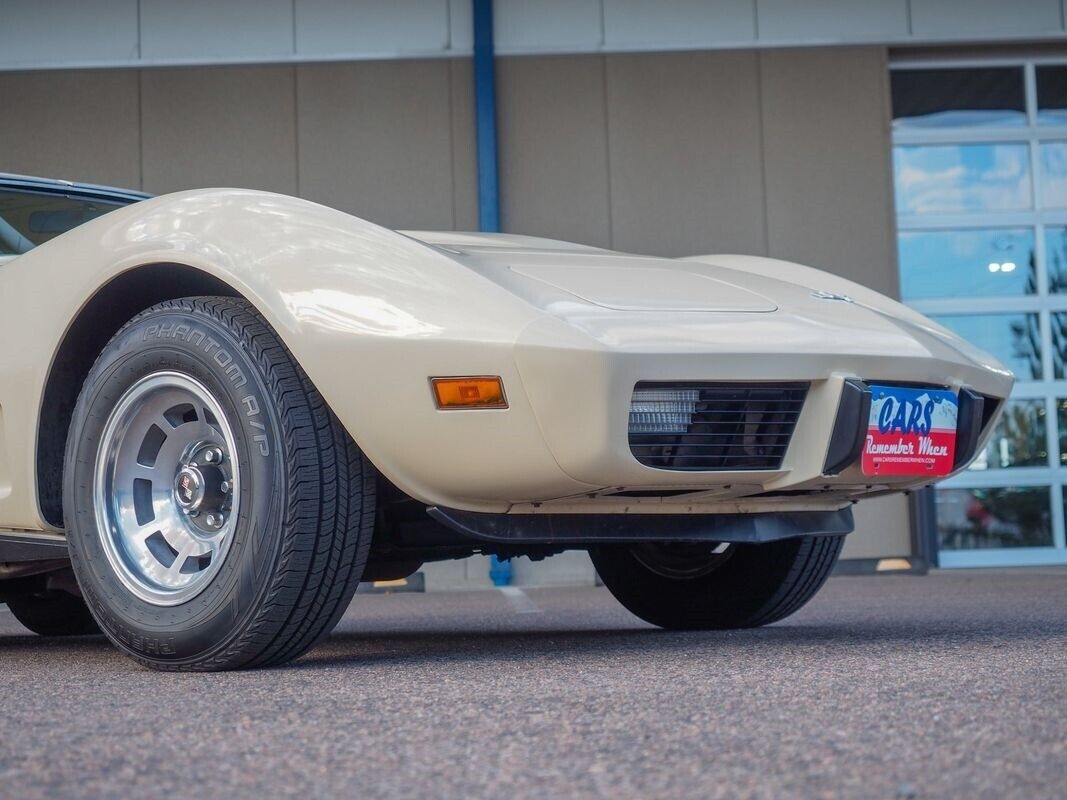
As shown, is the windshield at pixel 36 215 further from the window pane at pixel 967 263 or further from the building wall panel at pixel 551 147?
the window pane at pixel 967 263

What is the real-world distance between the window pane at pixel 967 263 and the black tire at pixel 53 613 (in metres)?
6.68

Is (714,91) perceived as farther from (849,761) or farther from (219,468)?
(849,761)

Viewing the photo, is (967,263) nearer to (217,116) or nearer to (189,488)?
(217,116)

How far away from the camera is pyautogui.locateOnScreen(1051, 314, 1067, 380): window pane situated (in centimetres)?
935

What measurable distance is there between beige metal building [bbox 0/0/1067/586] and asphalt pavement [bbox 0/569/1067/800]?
21.1ft

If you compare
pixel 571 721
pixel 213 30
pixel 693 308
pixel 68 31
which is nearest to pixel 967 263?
pixel 213 30

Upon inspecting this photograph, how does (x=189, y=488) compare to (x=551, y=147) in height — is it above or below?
below

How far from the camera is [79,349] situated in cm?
282

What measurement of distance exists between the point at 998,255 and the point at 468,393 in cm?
789

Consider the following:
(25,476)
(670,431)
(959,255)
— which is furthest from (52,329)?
(959,255)

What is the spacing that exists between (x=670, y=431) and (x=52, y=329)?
1287mm

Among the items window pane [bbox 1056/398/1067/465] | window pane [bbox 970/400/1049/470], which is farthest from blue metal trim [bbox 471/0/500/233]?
window pane [bbox 1056/398/1067/465]

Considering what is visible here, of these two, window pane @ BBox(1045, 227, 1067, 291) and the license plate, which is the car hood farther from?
window pane @ BBox(1045, 227, 1067, 291)

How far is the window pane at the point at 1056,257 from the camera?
9.39 metres
